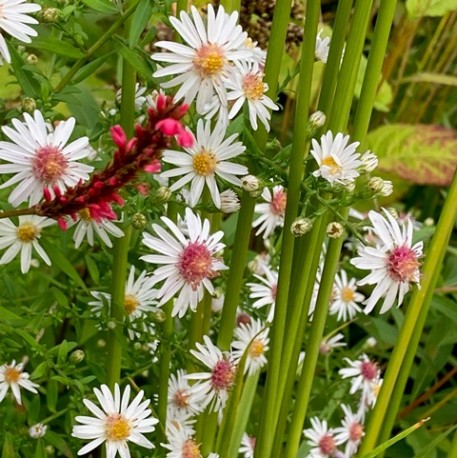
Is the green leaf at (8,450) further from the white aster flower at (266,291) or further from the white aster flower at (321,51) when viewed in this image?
the white aster flower at (321,51)

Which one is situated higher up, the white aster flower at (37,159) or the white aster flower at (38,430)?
the white aster flower at (37,159)

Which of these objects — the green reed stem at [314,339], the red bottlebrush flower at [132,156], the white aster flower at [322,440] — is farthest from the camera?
the white aster flower at [322,440]

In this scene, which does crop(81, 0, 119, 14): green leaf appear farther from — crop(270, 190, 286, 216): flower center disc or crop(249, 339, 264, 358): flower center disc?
crop(249, 339, 264, 358): flower center disc

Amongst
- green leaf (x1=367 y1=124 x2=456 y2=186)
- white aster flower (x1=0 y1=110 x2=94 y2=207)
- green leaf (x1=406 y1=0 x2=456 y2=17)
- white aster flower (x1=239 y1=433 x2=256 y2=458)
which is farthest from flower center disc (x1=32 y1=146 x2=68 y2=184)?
green leaf (x1=367 y1=124 x2=456 y2=186)

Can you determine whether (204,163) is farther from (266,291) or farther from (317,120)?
(266,291)

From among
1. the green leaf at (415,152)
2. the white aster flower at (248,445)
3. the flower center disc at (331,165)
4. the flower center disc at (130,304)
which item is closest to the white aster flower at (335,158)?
the flower center disc at (331,165)

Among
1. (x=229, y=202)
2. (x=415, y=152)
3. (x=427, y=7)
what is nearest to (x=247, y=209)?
(x=229, y=202)
